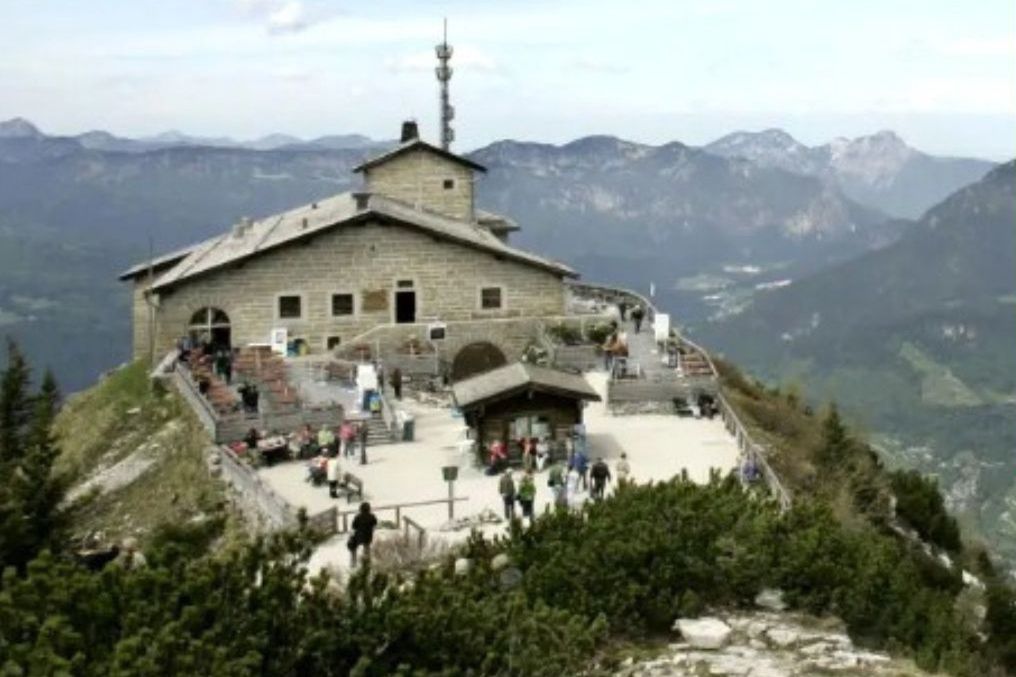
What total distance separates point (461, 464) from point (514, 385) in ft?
7.91

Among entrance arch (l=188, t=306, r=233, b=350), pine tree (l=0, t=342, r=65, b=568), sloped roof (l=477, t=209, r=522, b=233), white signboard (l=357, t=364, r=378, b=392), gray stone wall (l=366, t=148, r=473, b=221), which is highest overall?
gray stone wall (l=366, t=148, r=473, b=221)

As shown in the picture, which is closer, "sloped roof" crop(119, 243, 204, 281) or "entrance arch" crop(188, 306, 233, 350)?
"entrance arch" crop(188, 306, 233, 350)

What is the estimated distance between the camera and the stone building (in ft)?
159

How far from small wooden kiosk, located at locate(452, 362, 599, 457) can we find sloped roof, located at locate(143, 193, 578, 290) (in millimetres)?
17499

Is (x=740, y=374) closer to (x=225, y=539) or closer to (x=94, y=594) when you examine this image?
(x=225, y=539)

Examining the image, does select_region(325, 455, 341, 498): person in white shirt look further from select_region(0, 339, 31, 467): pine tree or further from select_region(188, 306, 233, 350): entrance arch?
select_region(0, 339, 31, 467): pine tree

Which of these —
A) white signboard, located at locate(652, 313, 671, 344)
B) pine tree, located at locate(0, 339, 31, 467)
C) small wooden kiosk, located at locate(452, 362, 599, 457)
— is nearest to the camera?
small wooden kiosk, located at locate(452, 362, 599, 457)

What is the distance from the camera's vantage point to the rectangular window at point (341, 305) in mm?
49938

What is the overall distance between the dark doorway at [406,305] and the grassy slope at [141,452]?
364 inches

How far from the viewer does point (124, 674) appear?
10680 millimetres

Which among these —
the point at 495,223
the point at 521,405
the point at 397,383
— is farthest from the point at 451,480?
the point at 495,223

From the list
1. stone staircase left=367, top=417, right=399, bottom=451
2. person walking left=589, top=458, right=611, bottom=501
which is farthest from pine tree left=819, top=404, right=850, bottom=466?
stone staircase left=367, top=417, right=399, bottom=451

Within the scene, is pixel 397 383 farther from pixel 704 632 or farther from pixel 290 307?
pixel 704 632

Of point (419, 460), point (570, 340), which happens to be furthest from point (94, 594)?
point (570, 340)
